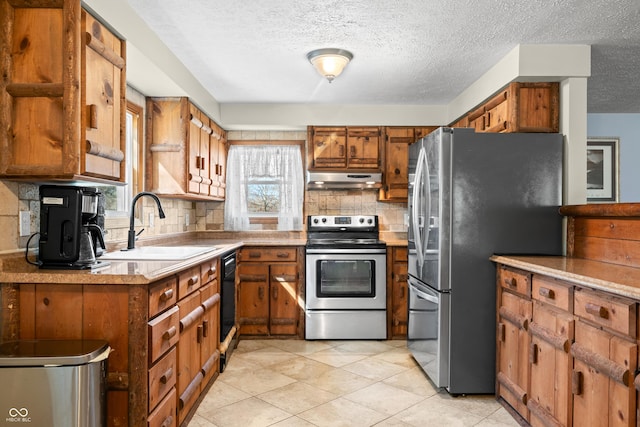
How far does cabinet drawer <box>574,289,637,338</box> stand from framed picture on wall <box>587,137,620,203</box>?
3.54m

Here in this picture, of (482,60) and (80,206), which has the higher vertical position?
(482,60)

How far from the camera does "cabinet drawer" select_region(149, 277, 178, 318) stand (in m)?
1.97

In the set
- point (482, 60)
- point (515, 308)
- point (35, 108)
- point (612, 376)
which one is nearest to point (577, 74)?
point (482, 60)

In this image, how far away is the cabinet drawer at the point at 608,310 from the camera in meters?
1.71

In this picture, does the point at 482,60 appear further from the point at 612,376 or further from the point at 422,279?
the point at 612,376

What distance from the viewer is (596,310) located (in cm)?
193

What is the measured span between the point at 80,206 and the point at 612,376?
2.35 metres

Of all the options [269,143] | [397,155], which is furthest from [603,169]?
[269,143]

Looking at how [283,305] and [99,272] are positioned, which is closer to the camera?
[99,272]

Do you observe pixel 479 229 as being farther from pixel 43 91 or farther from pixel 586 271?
pixel 43 91

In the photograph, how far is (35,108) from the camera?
76.6 inches

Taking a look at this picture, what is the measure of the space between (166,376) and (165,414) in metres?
0.18

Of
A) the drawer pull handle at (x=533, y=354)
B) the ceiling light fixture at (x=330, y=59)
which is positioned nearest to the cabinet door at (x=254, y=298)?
the ceiling light fixture at (x=330, y=59)

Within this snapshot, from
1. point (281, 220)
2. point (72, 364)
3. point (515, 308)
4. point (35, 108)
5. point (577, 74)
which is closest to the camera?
point (72, 364)
